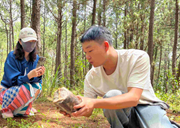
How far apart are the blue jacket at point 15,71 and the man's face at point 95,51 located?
1311 mm

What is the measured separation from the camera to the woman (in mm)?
2328

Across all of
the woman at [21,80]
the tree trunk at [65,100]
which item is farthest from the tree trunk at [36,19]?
the tree trunk at [65,100]

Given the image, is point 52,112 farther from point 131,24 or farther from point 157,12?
point 157,12

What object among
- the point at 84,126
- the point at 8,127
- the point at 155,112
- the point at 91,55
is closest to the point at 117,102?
the point at 91,55

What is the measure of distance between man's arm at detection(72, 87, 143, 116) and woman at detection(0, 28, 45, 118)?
4.42 feet

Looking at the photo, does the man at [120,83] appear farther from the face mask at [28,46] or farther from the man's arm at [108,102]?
the face mask at [28,46]

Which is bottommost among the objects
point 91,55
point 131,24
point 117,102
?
point 117,102

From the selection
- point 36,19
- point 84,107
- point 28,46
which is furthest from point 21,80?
point 36,19

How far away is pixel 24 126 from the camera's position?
2016 mm

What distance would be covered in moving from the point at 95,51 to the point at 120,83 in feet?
1.55

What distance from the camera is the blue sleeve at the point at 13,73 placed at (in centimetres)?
233

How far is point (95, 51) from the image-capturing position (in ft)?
4.43

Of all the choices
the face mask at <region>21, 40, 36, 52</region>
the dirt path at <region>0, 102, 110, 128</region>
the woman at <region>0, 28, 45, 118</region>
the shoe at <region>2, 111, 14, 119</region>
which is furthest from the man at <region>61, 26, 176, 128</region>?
the shoe at <region>2, 111, 14, 119</region>

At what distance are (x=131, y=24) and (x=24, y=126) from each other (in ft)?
31.6
